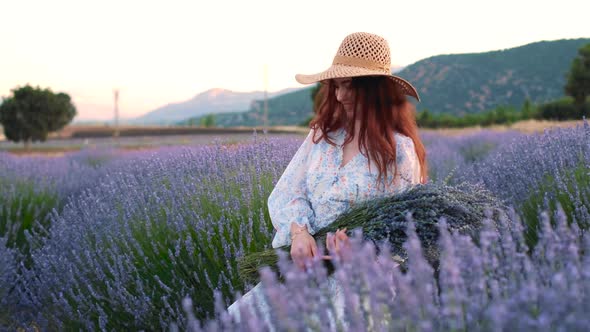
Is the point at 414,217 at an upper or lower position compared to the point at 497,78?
lower

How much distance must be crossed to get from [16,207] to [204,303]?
296 cm

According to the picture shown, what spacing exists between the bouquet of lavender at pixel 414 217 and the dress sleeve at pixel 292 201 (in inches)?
5.2

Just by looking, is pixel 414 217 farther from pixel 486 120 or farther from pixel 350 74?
pixel 486 120

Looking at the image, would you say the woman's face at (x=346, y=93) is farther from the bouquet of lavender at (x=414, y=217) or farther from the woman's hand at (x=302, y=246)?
the woman's hand at (x=302, y=246)

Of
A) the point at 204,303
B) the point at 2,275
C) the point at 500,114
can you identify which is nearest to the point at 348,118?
the point at 204,303

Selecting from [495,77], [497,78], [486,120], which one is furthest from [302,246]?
[495,77]

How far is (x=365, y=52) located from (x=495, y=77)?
88615mm

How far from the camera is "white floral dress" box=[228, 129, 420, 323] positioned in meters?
2.44

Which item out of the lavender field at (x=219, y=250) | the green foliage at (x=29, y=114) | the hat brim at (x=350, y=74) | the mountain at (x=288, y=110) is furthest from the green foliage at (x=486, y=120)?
the mountain at (x=288, y=110)

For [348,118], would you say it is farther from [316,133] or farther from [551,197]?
[551,197]

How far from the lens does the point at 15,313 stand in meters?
3.58

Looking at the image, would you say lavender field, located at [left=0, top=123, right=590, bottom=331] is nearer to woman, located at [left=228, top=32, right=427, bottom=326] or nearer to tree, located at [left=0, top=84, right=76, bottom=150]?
woman, located at [left=228, top=32, right=427, bottom=326]

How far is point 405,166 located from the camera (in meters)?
2.43

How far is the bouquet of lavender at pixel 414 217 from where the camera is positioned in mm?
2131
